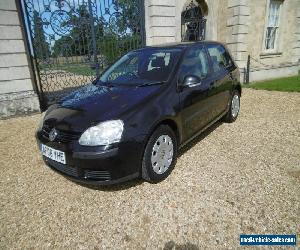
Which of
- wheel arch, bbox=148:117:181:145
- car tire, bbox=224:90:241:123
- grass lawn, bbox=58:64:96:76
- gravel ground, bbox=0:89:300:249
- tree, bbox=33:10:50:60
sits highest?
tree, bbox=33:10:50:60

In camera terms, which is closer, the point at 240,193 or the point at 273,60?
the point at 240,193

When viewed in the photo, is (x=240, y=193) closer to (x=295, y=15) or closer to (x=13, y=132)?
(x=13, y=132)

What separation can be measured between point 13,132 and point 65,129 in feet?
11.8

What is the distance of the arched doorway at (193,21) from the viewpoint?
394 inches

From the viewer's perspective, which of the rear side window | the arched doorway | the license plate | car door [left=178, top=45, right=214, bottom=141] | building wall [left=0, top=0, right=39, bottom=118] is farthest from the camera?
the arched doorway

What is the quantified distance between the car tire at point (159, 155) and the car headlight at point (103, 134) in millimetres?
439

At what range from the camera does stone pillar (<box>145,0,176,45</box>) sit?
834cm

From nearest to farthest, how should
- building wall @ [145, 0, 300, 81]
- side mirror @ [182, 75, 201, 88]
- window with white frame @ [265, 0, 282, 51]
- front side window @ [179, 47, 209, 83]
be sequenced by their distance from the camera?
side mirror @ [182, 75, 201, 88] < front side window @ [179, 47, 209, 83] < building wall @ [145, 0, 300, 81] < window with white frame @ [265, 0, 282, 51]

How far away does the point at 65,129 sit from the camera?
8.73ft

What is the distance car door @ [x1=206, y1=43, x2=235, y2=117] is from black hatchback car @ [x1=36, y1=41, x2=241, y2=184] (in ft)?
0.13

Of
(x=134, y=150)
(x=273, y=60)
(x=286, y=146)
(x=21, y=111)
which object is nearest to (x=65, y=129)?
(x=134, y=150)

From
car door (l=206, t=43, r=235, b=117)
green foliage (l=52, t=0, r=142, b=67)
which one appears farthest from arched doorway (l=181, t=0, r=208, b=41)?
car door (l=206, t=43, r=235, b=117)

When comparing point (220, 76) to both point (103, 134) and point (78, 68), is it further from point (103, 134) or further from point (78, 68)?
point (78, 68)

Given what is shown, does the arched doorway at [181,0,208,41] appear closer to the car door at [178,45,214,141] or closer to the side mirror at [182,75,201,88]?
the car door at [178,45,214,141]
